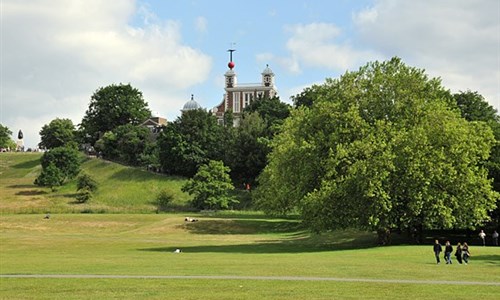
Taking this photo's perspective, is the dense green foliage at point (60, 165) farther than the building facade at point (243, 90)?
No

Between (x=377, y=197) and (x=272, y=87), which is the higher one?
(x=272, y=87)

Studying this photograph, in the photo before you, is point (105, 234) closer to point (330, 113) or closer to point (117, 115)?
point (330, 113)

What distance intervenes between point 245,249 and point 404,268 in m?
18.8

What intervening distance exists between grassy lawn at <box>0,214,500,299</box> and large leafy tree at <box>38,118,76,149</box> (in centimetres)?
8366

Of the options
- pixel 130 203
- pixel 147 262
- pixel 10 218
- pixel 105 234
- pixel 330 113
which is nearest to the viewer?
pixel 147 262

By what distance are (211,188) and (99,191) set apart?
79.9ft

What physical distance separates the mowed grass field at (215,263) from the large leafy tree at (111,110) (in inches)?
2629

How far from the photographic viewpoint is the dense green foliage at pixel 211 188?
89812mm

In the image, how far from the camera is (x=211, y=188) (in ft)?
297

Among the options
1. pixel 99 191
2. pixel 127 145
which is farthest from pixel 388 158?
pixel 127 145

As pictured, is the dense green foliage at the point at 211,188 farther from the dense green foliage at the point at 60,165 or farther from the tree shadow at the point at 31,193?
the tree shadow at the point at 31,193

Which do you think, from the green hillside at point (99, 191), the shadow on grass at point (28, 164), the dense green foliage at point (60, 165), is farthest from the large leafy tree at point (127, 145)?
the shadow on grass at point (28, 164)

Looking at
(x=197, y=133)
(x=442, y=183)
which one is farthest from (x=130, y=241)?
(x=197, y=133)

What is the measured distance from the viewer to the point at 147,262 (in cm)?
3631
